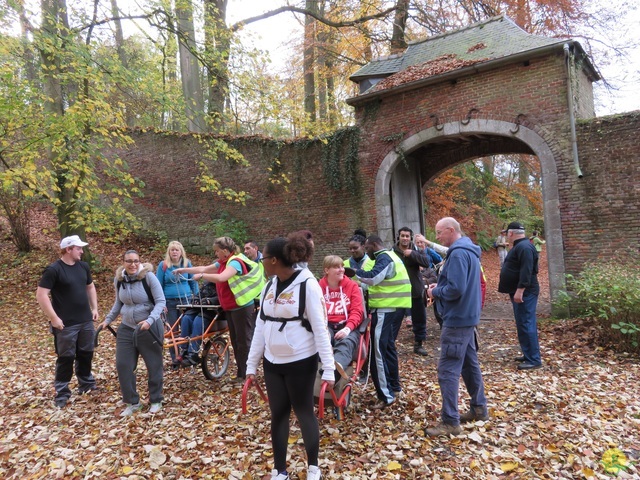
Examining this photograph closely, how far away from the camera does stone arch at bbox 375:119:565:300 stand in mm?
8969

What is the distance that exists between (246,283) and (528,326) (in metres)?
3.64

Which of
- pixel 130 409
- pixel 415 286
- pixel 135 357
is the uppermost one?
pixel 415 286

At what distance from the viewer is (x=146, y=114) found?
10.3 meters

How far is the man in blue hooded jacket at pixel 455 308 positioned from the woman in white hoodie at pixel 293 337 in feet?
4.27

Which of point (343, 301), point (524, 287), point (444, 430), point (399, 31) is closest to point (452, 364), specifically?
point (444, 430)

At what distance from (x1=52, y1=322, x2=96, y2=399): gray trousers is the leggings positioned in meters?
3.15

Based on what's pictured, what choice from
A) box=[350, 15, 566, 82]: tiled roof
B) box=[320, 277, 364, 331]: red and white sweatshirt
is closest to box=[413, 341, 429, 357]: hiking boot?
box=[320, 277, 364, 331]: red and white sweatshirt

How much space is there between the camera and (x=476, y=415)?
4016 millimetres

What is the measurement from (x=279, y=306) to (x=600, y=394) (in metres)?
3.97

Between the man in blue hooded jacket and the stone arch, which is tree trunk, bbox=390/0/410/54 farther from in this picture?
the man in blue hooded jacket

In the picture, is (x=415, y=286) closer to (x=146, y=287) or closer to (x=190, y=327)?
(x=190, y=327)

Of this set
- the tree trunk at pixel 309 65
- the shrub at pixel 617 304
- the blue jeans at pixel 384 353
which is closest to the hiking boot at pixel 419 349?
the blue jeans at pixel 384 353

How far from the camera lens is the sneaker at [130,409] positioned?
4.54 meters

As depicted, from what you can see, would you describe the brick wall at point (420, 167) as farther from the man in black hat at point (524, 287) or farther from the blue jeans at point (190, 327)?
the blue jeans at point (190, 327)
